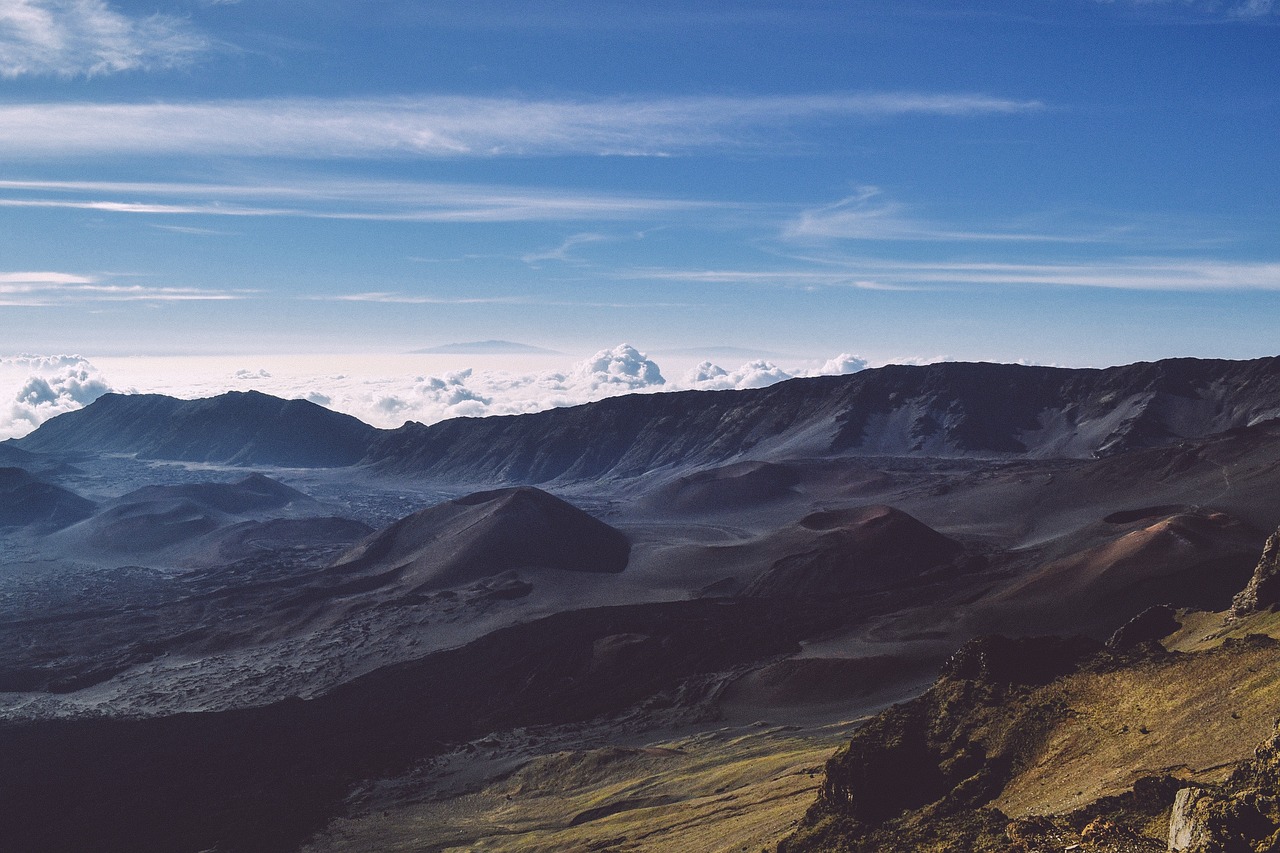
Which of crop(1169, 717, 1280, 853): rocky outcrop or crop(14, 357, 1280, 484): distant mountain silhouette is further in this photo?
crop(14, 357, 1280, 484): distant mountain silhouette

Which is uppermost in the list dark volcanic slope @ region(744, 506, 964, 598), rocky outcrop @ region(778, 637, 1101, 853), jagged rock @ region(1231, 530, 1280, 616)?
jagged rock @ region(1231, 530, 1280, 616)

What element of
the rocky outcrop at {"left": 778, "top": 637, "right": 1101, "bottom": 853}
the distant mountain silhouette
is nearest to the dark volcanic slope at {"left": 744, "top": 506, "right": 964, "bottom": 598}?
the rocky outcrop at {"left": 778, "top": 637, "right": 1101, "bottom": 853}

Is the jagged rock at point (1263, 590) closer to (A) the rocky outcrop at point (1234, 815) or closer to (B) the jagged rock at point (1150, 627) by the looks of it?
(B) the jagged rock at point (1150, 627)

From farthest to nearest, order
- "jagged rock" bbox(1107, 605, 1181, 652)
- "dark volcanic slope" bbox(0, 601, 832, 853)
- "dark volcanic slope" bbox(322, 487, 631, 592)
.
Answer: "dark volcanic slope" bbox(322, 487, 631, 592) < "dark volcanic slope" bbox(0, 601, 832, 853) < "jagged rock" bbox(1107, 605, 1181, 652)

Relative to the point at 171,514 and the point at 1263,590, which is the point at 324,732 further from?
the point at 171,514

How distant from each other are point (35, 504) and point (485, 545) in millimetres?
110686

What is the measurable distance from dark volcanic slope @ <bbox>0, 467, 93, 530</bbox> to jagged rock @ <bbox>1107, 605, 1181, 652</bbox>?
165263 millimetres

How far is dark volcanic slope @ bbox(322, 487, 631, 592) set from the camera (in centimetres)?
9762

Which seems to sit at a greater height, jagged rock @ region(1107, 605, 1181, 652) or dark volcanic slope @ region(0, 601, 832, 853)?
jagged rock @ region(1107, 605, 1181, 652)

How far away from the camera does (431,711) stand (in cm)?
5969

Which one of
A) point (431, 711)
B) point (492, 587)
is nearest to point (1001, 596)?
point (431, 711)

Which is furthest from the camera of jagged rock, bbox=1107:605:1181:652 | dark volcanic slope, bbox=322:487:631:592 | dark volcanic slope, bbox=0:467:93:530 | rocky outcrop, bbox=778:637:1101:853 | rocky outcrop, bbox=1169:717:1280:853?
dark volcanic slope, bbox=0:467:93:530

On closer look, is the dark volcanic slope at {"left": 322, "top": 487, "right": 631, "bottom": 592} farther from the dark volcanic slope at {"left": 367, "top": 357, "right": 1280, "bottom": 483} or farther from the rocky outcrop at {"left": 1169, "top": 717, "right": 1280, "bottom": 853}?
the rocky outcrop at {"left": 1169, "top": 717, "right": 1280, "bottom": 853}

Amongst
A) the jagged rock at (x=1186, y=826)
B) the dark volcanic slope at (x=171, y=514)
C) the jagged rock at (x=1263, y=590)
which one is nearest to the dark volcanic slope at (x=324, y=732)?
the jagged rock at (x=1263, y=590)
